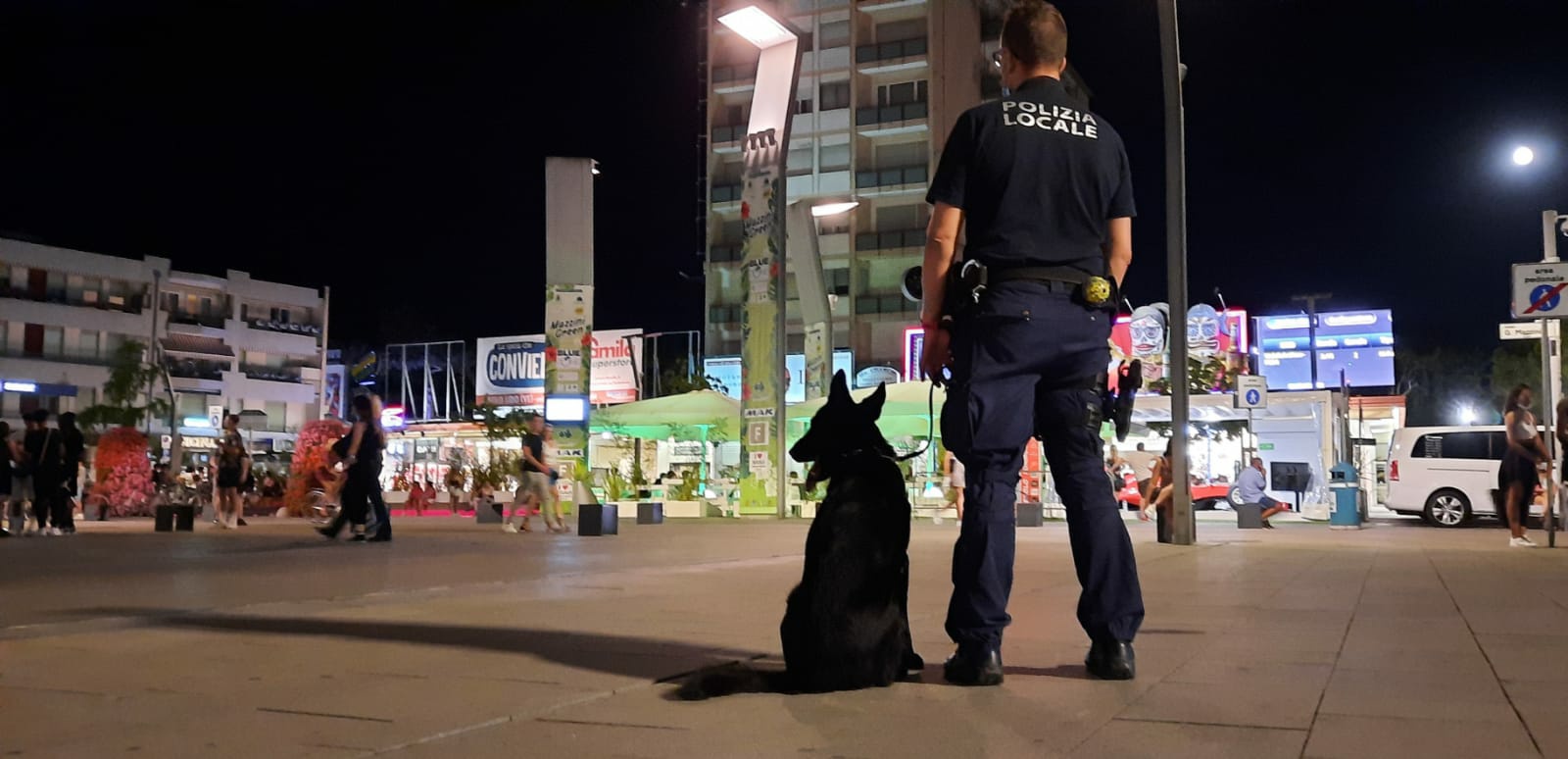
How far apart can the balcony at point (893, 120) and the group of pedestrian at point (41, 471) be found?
41964 mm

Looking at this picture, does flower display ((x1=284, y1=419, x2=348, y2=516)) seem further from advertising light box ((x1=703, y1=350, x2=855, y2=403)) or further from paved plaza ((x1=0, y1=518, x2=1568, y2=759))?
advertising light box ((x1=703, y1=350, x2=855, y2=403))

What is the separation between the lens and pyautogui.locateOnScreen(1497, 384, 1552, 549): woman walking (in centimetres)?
1185

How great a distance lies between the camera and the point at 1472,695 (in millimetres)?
3270

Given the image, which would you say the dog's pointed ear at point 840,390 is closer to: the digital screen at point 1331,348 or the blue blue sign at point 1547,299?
the blue blue sign at point 1547,299

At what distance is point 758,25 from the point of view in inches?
803

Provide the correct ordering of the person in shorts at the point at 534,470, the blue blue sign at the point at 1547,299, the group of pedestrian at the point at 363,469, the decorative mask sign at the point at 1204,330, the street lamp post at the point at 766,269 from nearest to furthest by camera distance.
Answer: the group of pedestrian at the point at 363,469, the blue blue sign at the point at 1547,299, the person in shorts at the point at 534,470, the street lamp post at the point at 766,269, the decorative mask sign at the point at 1204,330

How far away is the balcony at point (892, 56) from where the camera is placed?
173 feet

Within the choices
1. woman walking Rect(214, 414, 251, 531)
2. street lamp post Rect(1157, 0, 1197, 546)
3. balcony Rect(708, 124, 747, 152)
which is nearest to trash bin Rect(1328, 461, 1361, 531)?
street lamp post Rect(1157, 0, 1197, 546)

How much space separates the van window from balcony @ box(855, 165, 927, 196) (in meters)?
32.2

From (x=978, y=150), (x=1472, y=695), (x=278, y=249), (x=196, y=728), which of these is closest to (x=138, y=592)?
(x=196, y=728)

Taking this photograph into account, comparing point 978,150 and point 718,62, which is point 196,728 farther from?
point 718,62

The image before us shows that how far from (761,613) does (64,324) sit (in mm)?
70433

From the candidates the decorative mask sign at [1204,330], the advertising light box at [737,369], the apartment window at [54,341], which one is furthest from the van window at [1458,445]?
the apartment window at [54,341]

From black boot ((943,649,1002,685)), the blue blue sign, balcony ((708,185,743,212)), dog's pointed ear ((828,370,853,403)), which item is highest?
balcony ((708,185,743,212))
